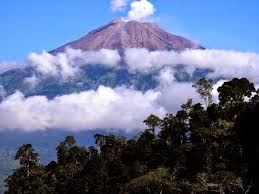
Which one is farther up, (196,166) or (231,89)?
(231,89)

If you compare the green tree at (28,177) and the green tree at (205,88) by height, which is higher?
the green tree at (205,88)

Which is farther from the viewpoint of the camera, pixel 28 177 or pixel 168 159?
pixel 28 177

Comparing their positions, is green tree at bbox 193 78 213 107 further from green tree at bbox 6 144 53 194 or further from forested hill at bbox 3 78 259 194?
green tree at bbox 6 144 53 194

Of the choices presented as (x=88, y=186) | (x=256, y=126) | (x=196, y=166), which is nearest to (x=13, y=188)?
(x=88, y=186)

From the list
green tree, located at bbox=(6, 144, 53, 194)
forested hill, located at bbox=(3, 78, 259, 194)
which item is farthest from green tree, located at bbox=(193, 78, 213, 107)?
green tree, located at bbox=(6, 144, 53, 194)

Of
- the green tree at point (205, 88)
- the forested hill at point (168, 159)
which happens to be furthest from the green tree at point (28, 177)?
the green tree at point (205, 88)

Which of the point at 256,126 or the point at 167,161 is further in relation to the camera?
the point at 167,161

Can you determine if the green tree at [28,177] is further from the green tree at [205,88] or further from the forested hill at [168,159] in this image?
the green tree at [205,88]

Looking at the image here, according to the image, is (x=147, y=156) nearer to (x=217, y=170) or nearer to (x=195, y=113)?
(x=195, y=113)
